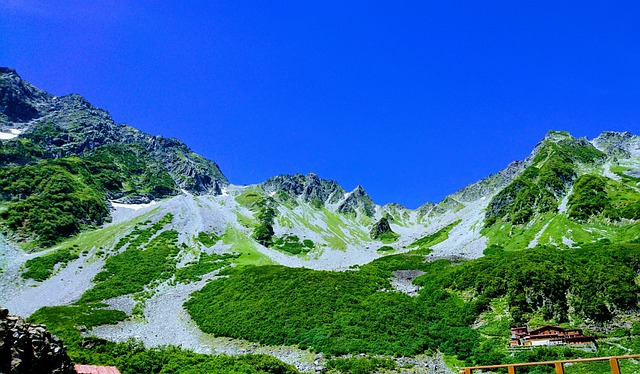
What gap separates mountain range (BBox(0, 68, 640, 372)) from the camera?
38719 mm

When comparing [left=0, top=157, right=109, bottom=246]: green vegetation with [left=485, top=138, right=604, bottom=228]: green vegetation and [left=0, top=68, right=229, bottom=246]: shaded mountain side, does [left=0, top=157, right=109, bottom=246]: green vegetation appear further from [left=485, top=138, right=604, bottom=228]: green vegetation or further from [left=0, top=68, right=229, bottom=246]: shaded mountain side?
[left=485, top=138, right=604, bottom=228]: green vegetation

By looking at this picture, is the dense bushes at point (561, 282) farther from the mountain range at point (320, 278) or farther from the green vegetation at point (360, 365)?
the green vegetation at point (360, 365)

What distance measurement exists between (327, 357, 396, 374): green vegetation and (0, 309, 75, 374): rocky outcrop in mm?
23029

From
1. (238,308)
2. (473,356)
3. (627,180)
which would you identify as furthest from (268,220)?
(473,356)

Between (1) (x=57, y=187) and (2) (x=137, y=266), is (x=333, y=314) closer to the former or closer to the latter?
(2) (x=137, y=266)

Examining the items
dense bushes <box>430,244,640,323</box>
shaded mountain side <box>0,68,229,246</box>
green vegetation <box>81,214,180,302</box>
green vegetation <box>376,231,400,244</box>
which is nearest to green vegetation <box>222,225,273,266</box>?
green vegetation <box>81,214,180,302</box>

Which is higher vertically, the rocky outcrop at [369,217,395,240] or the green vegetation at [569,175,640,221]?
the rocky outcrop at [369,217,395,240]

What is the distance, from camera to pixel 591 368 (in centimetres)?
2753

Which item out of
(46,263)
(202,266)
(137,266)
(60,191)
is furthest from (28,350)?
(60,191)

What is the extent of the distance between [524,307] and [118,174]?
186395mm

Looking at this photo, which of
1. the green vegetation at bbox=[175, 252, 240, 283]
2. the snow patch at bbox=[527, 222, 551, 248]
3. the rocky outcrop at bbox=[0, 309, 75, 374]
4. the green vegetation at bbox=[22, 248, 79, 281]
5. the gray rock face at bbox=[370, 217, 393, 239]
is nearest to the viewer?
the rocky outcrop at bbox=[0, 309, 75, 374]

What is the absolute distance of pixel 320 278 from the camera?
209 ft

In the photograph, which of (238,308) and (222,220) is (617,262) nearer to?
(238,308)

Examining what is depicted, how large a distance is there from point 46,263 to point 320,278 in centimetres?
6597
